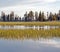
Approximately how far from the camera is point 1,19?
112062 millimetres

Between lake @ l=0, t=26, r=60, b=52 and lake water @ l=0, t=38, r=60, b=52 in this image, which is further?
lake @ l=0, t=26, r=60, b=52

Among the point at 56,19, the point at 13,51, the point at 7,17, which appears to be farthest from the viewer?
the point at 7,17

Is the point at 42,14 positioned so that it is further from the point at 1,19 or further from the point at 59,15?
the point at 1,19

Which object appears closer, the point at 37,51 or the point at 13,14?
the point at 37,51

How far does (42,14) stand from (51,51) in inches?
3416

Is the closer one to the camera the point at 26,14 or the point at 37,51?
the point at 37,51

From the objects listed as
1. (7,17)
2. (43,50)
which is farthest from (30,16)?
(43,50)

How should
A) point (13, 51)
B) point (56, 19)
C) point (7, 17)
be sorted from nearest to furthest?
point (13, 51)
point (56, 19)
point (7, 17)

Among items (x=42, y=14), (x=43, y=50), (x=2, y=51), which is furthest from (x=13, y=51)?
(x=42, y=14)

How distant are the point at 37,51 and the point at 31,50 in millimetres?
473

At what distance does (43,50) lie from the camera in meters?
13.8

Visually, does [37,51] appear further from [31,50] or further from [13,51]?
[13,51]

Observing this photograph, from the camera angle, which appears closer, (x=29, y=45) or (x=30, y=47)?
(x=30, y=47)

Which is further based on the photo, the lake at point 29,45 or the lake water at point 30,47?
the lake at point 29,45
